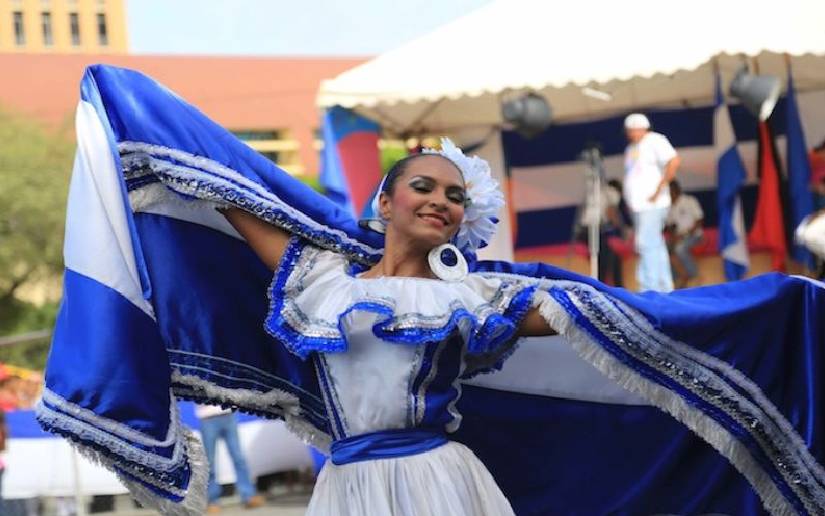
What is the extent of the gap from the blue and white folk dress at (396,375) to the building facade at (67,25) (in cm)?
7648

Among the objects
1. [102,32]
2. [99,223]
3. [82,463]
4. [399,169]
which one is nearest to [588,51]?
[82,463]

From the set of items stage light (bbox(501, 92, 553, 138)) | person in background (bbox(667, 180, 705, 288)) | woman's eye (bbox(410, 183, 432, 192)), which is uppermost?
woman's eye (bbox(410, 183, 432, 192))

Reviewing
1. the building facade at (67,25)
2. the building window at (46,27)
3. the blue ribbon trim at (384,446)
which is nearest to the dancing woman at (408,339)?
the blue ribbon trim at (384,446)

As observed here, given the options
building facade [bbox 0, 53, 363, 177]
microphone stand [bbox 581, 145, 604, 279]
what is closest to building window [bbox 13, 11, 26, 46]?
building facade [bbox 0, 53, 363, 177]

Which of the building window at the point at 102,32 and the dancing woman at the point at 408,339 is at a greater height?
the building window at the point at 102,32

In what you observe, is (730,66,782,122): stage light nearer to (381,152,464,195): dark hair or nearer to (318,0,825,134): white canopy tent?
(318,0,825,134): white canopy tent

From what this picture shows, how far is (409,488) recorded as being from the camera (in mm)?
3611

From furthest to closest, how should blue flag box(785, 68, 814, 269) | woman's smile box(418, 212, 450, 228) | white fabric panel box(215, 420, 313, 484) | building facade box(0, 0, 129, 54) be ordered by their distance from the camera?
building facade box(0, 0, 129, 54), blue flag box(785, 68, 814, 269), white fabric panel box(215, 420, 313, 484), woman's smile box(418, 212, 450, 228)

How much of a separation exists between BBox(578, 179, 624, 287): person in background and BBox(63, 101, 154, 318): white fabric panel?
8115mm

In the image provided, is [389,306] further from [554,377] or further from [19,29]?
[19,29]

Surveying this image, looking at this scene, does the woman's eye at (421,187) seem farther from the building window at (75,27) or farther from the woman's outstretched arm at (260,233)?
the building window at (75,27)

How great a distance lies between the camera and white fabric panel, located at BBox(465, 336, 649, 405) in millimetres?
4426

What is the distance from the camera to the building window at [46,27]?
262ft

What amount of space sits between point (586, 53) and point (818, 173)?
2.05m
